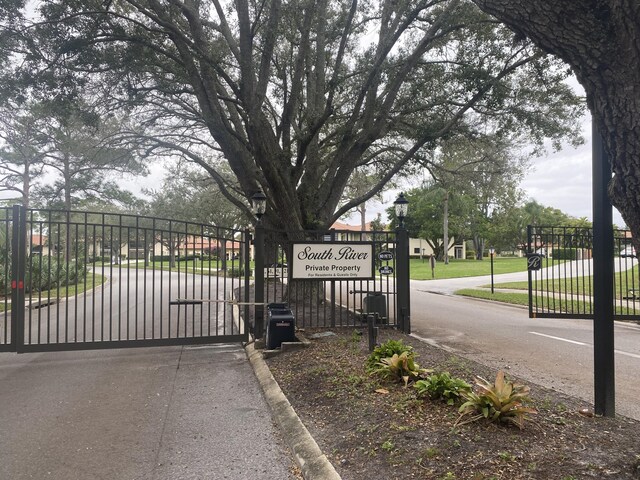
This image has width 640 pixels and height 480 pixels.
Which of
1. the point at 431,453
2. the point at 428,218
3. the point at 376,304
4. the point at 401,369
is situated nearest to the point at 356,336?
the point at 376,304

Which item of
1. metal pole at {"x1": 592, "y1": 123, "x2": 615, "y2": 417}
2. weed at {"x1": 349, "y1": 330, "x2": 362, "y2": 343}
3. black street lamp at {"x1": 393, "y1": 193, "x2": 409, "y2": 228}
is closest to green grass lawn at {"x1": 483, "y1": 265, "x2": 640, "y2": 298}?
black street lamp at {"x1": 393, "y1": 193, "x2": 409, "y2": 228}

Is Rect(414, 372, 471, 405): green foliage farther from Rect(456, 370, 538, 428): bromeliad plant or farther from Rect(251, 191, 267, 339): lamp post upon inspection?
Rect(251, 191, 267, 339): lamp post

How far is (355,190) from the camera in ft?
79.0

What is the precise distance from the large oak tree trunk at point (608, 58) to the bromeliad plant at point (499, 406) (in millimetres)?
1835

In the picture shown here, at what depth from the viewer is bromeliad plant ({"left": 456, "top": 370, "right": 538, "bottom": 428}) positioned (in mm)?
3898

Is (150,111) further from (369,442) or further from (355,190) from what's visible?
(369,442)

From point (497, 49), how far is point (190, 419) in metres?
10.4

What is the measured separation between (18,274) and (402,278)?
7.10 metres

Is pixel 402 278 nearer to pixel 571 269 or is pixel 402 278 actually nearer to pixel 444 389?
pixel 444 389

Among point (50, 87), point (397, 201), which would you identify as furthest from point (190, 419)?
point (50, 87)

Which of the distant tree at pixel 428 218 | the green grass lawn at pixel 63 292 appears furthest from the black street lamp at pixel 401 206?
the distant tree at pixel 428 218

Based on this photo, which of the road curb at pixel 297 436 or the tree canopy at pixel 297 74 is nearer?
the road curb at pixel 297 436

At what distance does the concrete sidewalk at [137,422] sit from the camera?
3.78 meters

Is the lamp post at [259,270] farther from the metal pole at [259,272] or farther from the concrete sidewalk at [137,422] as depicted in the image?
the concrete sidewalk at [137,422]
